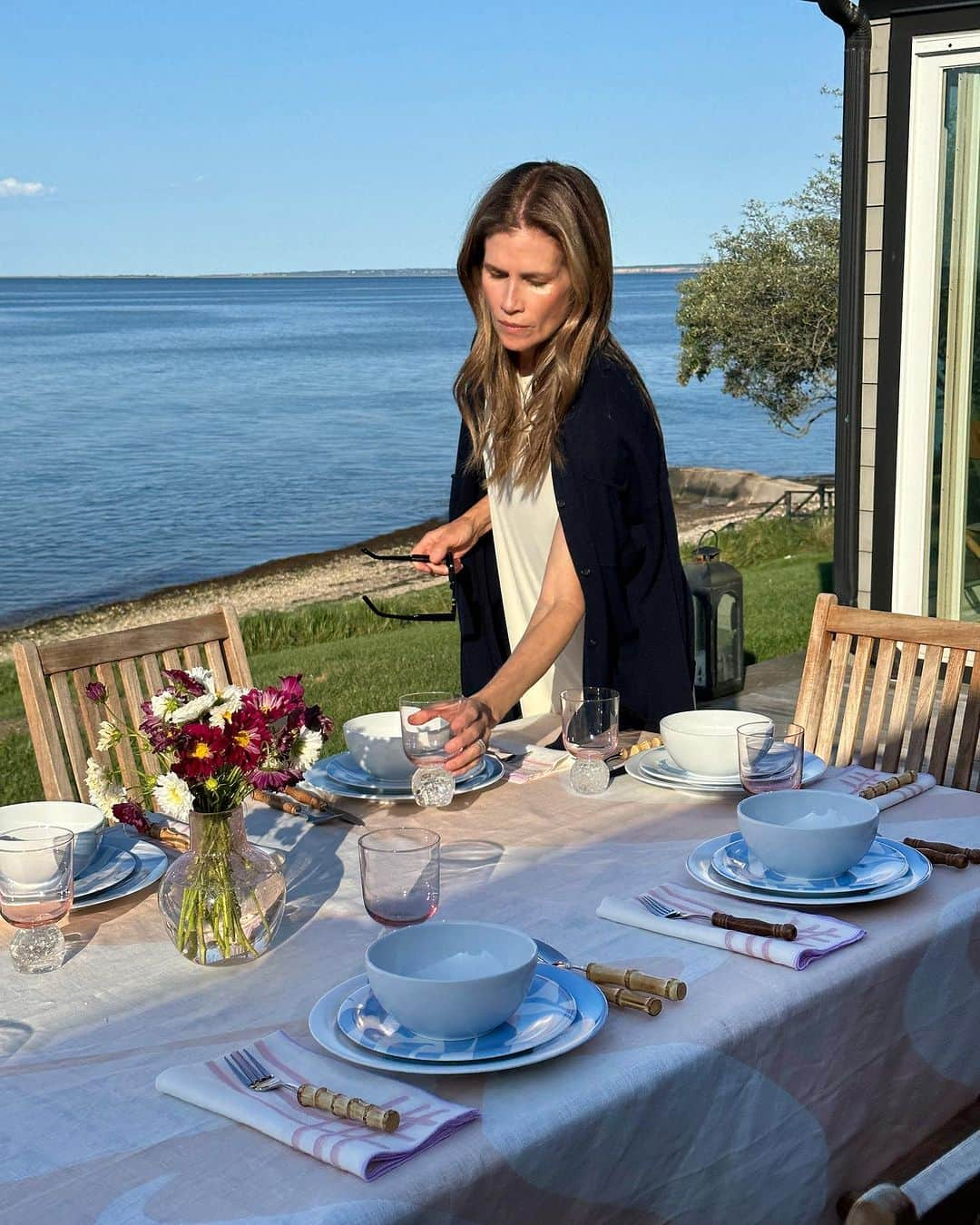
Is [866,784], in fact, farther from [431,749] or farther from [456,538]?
[456,538]

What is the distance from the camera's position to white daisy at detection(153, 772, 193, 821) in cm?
150

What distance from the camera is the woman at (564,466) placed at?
2.45 metres

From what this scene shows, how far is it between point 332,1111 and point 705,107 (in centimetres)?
5222

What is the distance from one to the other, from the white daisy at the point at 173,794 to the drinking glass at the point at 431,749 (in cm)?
55

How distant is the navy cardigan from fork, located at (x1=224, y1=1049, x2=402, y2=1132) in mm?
1390

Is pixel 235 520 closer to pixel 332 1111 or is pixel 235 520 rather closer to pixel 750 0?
pixel 332 1111

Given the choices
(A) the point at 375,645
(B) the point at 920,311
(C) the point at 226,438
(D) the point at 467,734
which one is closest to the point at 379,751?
(D) the point at 467,734

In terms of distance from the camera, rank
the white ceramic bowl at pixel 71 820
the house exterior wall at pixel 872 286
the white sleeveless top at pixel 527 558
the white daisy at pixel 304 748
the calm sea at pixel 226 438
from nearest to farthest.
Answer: the white daisy at pixel 304 748, the white ceramic bowl at pixel 71 820, the white sleeveless top at pixel 527 558, the house exterior wall at pixel 872 286, the calm sea at pixel 226 438

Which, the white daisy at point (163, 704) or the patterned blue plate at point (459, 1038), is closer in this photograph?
the patterned blue plate at point (459, 1038)

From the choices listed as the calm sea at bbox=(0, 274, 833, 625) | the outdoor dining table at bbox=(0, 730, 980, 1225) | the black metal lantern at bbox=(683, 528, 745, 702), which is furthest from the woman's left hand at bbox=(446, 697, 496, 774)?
the calm sea at bbox=(0, 274, 833, 625)

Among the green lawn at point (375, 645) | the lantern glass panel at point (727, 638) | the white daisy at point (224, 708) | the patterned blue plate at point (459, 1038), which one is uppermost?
the white daisy at point (224, 708)

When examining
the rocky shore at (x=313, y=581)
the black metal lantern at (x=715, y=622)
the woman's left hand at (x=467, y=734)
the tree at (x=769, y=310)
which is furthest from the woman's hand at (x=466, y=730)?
the tree at (x=769, y=310)

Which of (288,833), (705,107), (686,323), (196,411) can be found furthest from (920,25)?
(705,107)

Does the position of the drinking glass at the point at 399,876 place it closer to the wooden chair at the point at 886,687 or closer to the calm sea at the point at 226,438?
the wooden chair at the point at 886,687
